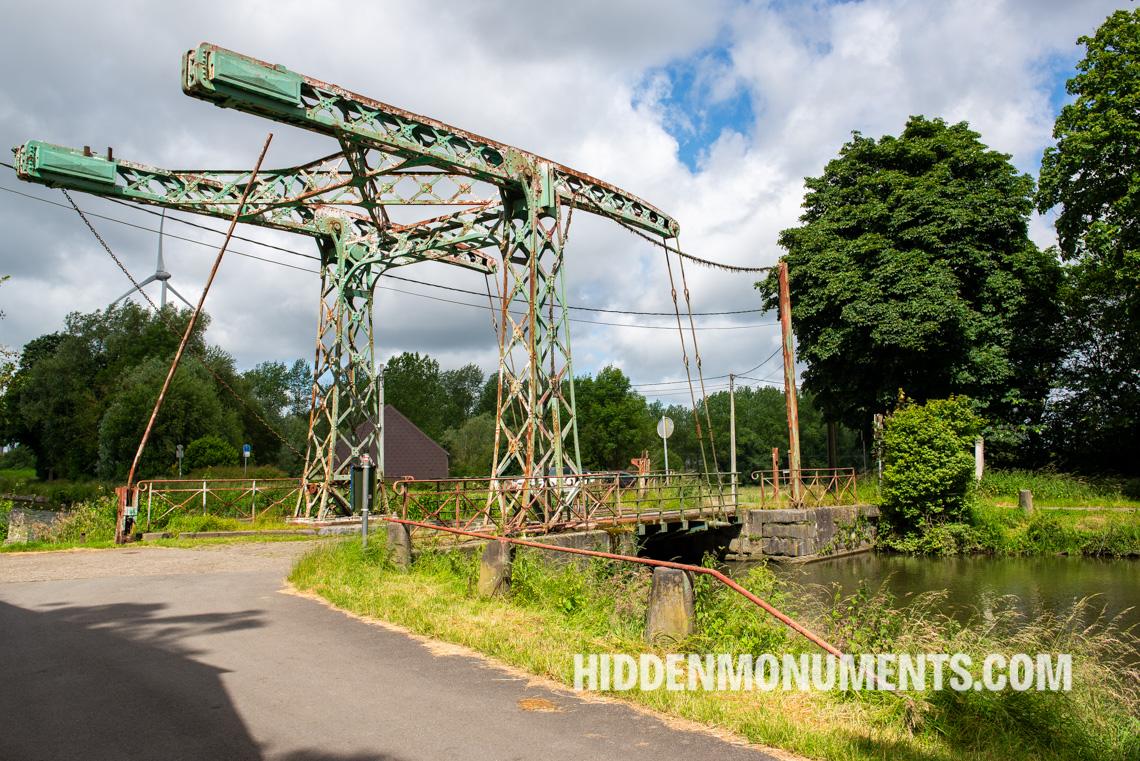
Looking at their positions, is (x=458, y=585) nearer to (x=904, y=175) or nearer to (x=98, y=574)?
(x=98, y=574)

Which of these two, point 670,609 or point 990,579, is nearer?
point 670,609

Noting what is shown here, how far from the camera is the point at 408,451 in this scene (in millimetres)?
55281

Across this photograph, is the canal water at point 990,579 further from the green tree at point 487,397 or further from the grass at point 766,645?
the green tree at point 487,397

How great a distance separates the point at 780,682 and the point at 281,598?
633cm

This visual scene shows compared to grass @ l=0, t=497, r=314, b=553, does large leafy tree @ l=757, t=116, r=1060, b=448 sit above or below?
above

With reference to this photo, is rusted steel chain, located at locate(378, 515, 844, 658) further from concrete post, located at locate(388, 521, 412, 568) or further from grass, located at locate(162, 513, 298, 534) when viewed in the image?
grass, located at locate(162, 513, 298, 534)

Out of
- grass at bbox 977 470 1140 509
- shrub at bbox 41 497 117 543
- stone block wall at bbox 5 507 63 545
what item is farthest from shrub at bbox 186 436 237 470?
grass at bbox 977 470 1140 509

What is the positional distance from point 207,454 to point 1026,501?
39.1 m

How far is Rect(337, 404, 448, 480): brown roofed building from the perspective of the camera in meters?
54.0

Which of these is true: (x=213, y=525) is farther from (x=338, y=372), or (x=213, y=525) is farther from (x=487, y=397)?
(x=487, y=397)

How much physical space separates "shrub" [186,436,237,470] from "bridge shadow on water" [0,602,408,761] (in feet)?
121

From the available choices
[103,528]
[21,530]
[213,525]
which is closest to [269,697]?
[103,528]

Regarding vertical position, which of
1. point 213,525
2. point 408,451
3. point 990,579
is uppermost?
point 408,451

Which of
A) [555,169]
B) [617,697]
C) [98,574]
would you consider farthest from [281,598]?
[555,169]
